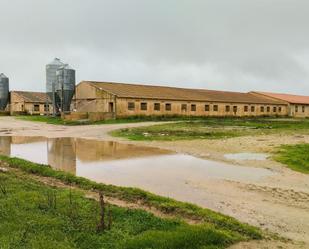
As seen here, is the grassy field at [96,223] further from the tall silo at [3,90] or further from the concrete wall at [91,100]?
the tall silo at [3,90]

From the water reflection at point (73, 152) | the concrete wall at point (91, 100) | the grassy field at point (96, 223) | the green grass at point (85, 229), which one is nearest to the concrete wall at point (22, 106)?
the concrete wall at point (91, 100)

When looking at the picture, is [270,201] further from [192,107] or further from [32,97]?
[32,97]

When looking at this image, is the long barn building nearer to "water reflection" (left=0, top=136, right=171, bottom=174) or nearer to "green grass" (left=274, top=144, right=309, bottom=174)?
"water reflection" (left=0, top=136, right=171, bottom=174)

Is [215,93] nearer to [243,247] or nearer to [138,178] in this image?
[138,178]

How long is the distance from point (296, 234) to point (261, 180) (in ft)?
16.9

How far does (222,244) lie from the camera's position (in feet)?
20.8

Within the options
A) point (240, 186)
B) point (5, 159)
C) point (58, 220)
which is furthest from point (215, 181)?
point (5, 159)

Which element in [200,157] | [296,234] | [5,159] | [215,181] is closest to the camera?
[296,234]

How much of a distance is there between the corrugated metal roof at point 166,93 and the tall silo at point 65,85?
7.43 ft

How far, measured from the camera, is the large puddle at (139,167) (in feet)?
37.7

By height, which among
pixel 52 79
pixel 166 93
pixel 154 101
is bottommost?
pixel 154 101

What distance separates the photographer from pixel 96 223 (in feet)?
23.2

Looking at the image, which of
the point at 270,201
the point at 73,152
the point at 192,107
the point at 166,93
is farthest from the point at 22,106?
the point at 270,201

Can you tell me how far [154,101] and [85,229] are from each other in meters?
42.7
